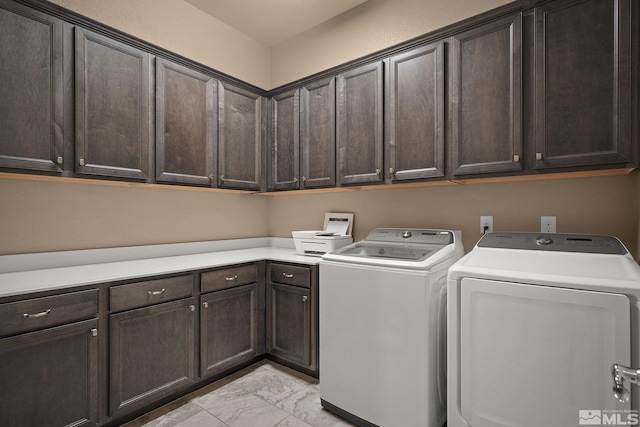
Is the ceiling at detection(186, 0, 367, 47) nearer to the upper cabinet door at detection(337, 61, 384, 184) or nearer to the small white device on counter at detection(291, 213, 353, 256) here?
the upper cabinet door at detection(337, 61, 384, 184)

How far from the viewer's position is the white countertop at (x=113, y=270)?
5.30ft

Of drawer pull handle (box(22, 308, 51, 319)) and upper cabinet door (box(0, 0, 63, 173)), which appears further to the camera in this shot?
upper cabinet door (box(0, 0, 63, 173))

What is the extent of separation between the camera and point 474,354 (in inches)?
56.9

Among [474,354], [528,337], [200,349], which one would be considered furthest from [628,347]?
[200,349]

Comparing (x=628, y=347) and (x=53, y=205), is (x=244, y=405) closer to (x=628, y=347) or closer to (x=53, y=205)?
(x=53, y=205)

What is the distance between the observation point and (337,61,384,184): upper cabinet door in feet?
7.65

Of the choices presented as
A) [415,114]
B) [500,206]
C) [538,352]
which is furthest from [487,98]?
[538,352]

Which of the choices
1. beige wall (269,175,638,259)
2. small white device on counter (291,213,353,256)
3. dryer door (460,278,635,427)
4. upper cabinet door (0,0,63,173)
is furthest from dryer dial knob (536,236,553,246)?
upper cabinet door (0,0,63,173)

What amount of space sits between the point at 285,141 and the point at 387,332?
186 cm

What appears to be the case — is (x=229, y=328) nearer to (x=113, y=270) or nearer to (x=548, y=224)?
(x=113, y=270)

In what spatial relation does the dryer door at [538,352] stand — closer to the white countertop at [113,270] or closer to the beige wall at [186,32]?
the white countertop at [113,270]

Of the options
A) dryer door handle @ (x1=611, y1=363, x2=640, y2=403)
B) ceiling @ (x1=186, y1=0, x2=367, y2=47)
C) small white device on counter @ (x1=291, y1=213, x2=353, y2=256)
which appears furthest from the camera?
ceiling @ (x1=186, y1=0, x2=367, y2=47)

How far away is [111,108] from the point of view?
2.06m

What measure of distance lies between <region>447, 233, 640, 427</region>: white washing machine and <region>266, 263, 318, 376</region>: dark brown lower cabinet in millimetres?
1061
